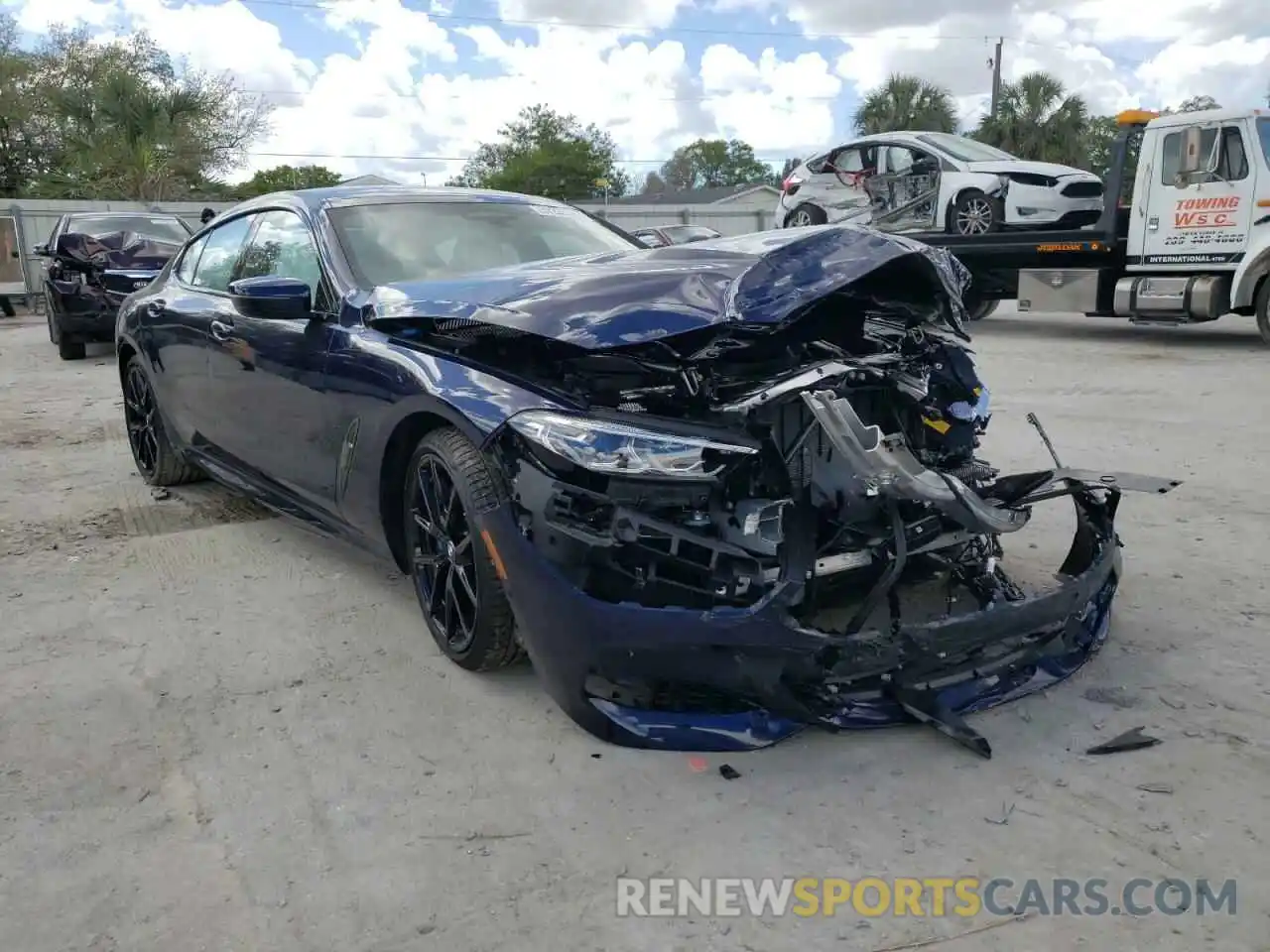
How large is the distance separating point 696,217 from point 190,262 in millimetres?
25399

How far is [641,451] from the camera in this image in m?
2.75

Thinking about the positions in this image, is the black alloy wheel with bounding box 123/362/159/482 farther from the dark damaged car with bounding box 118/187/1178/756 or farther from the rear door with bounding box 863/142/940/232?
the rear door with bounding box 863/142/940/232

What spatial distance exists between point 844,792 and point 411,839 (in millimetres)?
1111

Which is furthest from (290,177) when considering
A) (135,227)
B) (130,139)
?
(135,227)

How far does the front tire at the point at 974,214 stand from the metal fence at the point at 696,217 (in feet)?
45.0

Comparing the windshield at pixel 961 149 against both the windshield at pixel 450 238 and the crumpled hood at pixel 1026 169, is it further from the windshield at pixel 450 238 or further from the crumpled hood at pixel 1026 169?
the windshield at pixel 450 238

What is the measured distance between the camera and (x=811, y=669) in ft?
8.76

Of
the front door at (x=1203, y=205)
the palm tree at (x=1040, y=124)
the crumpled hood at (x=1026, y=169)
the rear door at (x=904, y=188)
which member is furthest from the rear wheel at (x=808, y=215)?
the palm tree at (x=1040, y=124)

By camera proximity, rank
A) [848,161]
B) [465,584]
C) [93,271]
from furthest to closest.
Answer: [848,161], [93,271], [465,584]

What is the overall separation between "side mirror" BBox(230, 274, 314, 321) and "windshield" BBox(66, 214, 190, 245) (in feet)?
33.5

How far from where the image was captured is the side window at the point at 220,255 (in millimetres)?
4969

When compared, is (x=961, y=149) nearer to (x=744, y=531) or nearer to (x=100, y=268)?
(x=100, y=268)

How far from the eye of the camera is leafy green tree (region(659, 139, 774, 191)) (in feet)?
270

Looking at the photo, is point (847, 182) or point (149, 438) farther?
point (847, 182)
